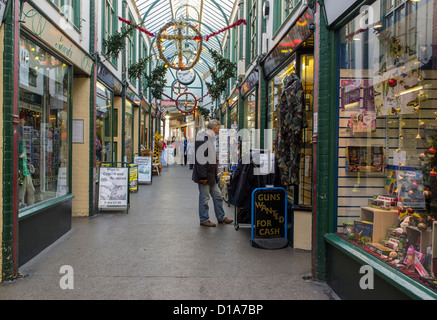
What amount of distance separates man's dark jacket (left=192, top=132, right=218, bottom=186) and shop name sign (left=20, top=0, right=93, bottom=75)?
2.63 metres

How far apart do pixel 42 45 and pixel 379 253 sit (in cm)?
496

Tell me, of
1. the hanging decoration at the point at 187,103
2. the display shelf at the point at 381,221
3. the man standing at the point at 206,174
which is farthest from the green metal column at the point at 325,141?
the hanging decoration at the point at 187,103

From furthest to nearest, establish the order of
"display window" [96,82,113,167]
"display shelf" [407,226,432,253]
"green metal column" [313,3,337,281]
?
"display window" [96,82,113,167], "green metal column" [313,3,337,281], "display shelf" [407,226,432,253]

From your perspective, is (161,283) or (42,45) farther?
(42,45)

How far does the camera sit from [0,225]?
13.2 ft

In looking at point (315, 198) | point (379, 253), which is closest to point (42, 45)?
point (315, 198)

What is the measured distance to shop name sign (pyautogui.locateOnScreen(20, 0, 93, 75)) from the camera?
15.4 feet

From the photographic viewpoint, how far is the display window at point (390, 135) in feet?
10.1

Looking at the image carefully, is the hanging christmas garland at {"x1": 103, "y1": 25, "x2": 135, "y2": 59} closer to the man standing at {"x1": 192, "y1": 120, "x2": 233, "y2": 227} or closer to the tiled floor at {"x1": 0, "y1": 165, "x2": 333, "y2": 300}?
the man standing at {"x1": 192, "y1": 120, "x2": 233, "y2": 227}

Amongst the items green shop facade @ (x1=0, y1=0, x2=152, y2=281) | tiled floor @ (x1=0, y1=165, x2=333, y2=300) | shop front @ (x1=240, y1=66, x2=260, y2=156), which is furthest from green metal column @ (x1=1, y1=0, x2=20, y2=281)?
shop front @ (x1=240, y1=66, x2=260, y2=156)

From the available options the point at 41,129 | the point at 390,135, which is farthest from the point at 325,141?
the point at 41,129

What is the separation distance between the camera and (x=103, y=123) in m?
10.0

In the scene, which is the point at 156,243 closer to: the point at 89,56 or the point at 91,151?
the point at 91,151
